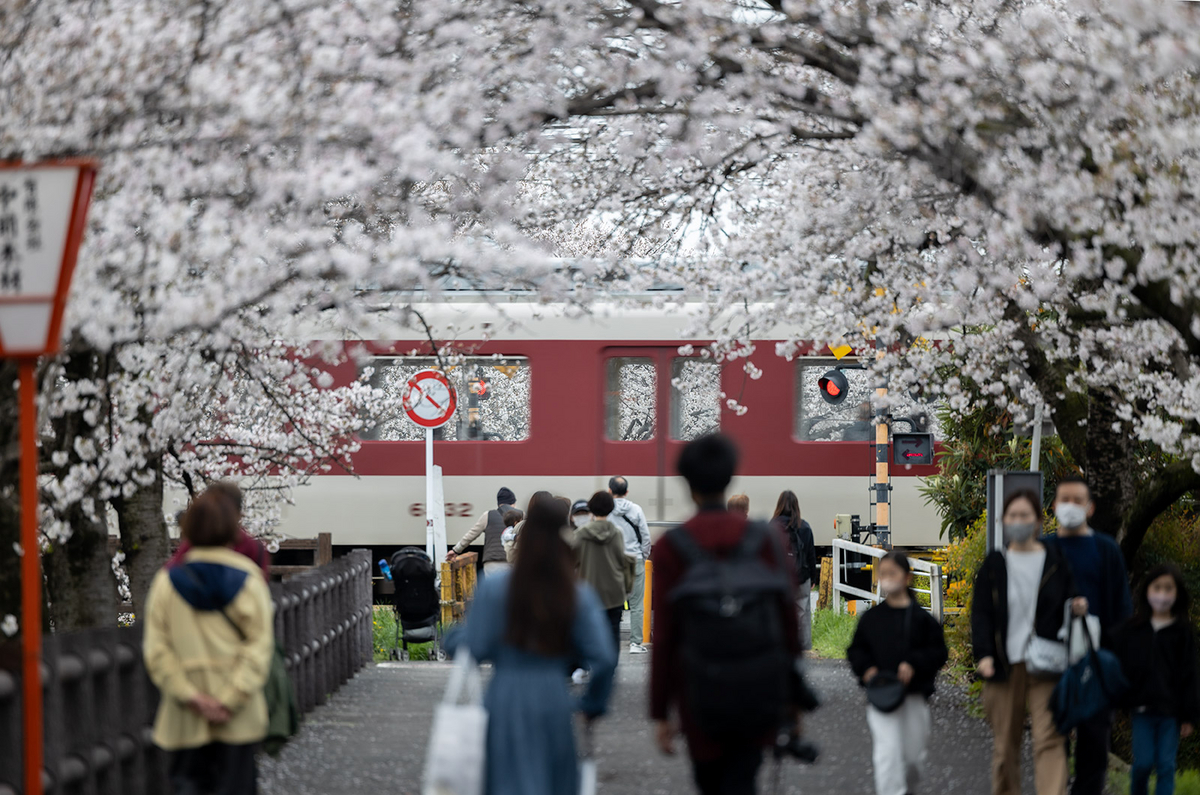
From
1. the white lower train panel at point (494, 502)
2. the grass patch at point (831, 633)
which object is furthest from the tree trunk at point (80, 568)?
the white lower train panel at point (494, 502)

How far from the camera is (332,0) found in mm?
5953

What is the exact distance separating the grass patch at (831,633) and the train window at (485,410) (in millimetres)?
4329

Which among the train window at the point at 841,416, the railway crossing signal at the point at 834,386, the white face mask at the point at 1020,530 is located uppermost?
the railway crossing signal at the point at 834,386

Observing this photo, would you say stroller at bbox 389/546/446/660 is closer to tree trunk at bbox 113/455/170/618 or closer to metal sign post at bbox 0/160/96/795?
tree trunk at bbox 113/455/170/618

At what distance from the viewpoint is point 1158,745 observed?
621 centimetres

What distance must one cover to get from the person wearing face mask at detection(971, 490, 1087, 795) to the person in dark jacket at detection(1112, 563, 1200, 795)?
388 mm

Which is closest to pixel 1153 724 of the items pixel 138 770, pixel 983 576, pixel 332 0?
pixel 983 576

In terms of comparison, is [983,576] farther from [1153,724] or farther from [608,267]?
[608,267]

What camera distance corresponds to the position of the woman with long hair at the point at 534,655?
425 centimetres

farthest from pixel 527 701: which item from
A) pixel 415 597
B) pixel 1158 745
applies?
pixel 415 597

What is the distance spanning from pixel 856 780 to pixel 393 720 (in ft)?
10.3

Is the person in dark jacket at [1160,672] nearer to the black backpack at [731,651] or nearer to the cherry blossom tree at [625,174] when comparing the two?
the cherry blossom tree at [625,174]

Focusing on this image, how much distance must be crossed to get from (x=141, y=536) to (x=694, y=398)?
27.9ft

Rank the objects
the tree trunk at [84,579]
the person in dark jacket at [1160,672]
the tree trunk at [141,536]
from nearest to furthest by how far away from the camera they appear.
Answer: the person in dark jacket at [1160,672]
the tree trunk at [84,579]
the tree trunk at [141,536]
